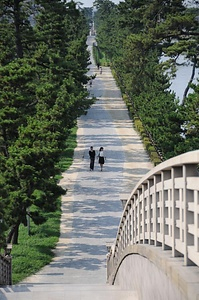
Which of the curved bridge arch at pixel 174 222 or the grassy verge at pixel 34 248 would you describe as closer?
the curved bridge arch at pixel 174 222

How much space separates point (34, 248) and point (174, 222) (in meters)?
12.4

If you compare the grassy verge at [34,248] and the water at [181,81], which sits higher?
the grassy verge at [34,248]

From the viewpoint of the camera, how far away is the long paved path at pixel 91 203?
14.9 meters

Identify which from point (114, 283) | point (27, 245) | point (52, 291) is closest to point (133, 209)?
point (52, 291)

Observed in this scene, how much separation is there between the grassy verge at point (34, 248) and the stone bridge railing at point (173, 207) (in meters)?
7.90

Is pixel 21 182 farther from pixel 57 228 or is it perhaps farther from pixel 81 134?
pixel 81 134

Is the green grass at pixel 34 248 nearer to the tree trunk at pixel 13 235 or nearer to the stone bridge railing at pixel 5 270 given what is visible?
the tree trunk at pixel 13 235

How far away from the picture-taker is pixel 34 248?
17.4 metres

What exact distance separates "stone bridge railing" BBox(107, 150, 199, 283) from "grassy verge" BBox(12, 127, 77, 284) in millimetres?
7903

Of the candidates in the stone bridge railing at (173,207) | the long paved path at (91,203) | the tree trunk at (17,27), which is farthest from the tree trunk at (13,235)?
the tree trunk at (17,27)

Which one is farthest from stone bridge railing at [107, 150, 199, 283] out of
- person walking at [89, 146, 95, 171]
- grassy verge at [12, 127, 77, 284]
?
person walking at [89, 146, 95, 171]

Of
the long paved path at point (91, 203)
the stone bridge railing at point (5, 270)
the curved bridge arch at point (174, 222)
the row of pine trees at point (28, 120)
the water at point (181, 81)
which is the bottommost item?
the water at point (181, 81)

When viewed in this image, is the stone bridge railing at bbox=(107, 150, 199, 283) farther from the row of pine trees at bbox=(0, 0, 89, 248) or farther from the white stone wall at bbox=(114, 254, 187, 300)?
the row of pine trees at bbox=(0, 0, 89, 248)

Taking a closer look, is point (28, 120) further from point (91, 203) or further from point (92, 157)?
point (92, 157)
